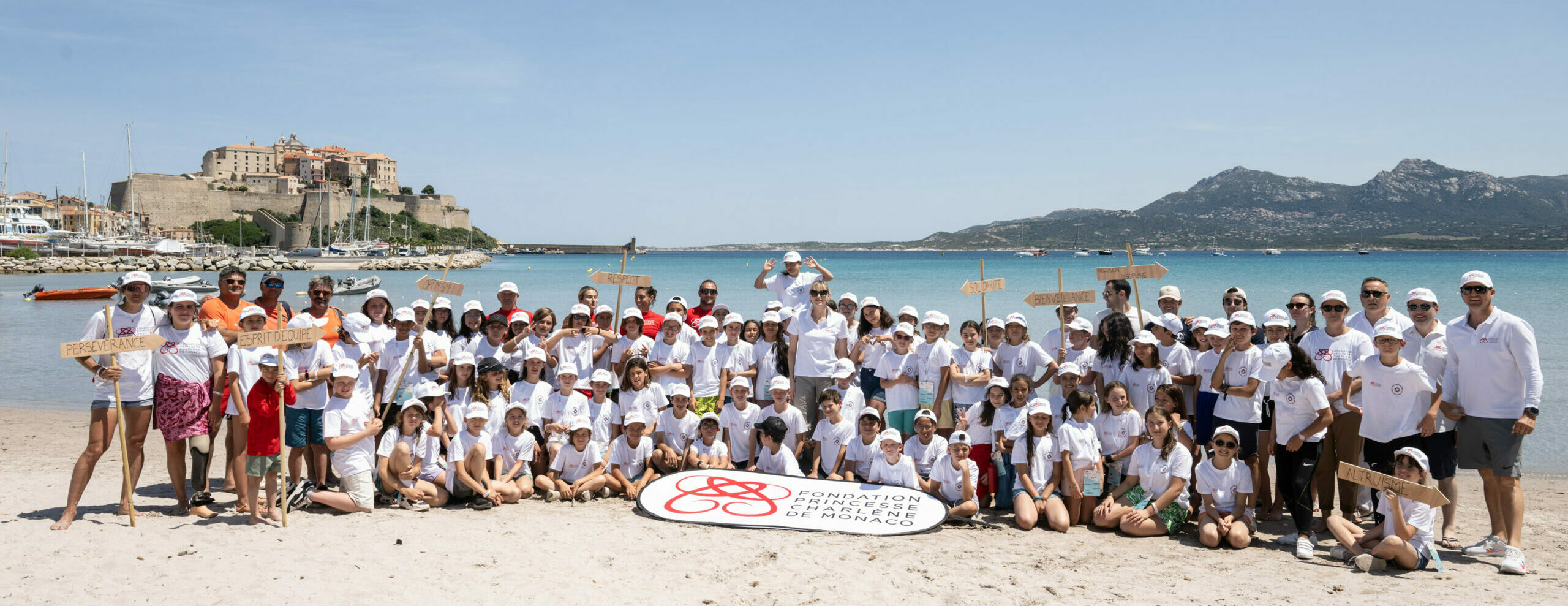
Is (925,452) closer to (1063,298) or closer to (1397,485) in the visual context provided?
(1063,298)

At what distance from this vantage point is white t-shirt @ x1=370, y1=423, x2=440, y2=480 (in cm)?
705

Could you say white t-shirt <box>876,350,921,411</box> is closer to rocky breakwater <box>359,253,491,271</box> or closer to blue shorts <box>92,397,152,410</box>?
blue shorts <box>92,397,152,410</box>

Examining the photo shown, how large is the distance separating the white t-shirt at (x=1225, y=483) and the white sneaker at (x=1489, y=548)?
1396 millimetres

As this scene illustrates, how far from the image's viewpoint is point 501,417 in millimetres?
7492

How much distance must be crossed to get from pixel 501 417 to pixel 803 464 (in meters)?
2.85

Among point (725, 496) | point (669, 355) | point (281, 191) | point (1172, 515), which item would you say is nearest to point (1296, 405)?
point (1172, 515)

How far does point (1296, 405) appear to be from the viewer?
252 inches

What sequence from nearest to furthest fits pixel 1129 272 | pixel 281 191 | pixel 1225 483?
pixel 1225 483 < pixel 1129 272 < pixel 281 191

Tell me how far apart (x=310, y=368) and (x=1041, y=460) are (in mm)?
6089

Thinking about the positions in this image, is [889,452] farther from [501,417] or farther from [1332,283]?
[1332,283]

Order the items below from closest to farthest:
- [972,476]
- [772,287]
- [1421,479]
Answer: [1421,479]
[972,476]
[772,287]

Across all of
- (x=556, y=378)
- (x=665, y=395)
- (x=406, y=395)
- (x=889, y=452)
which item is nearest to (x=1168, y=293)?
(x=889, y=452)

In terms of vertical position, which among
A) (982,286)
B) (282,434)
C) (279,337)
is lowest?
(282,434)

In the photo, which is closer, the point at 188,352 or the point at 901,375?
the point at 188,352
